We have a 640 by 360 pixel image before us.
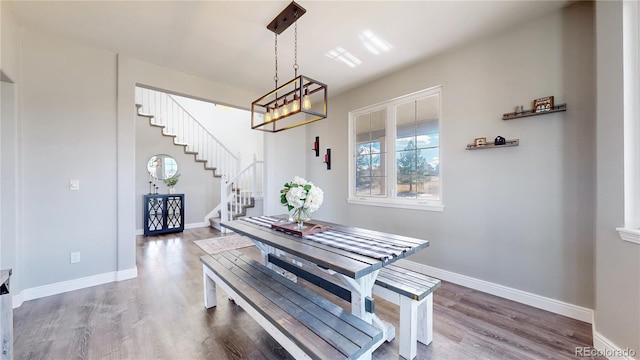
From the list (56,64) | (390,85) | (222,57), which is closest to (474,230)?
(390,85)

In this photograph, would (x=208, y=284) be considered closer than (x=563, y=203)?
No

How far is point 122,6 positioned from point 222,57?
105 cm

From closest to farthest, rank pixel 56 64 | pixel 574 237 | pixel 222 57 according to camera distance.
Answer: pixel 574 237, pixel 56 64, pixel 222 57

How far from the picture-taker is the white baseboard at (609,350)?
156cm

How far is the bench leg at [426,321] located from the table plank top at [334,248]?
47 centimetres

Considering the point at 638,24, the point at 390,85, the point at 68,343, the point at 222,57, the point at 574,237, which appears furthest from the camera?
the point at 390,85

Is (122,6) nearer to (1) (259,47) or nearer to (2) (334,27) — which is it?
(1) (259,47)

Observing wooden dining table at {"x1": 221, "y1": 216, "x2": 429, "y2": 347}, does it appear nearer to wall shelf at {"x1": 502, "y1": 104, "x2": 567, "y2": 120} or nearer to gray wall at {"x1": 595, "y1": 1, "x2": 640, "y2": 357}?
gray wall at {"x1": 595, "y1": 1, "x2": 640, "y2": 357}

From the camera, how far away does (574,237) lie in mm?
2164

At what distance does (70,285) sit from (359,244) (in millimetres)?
3354

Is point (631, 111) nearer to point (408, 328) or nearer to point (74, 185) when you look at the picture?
point (408, 328)

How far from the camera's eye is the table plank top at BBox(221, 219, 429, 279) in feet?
4.74

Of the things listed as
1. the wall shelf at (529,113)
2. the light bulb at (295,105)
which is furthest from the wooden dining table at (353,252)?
the wall shelf at (529,113)

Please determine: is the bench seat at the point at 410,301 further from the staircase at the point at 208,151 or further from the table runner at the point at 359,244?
the staircase at the point at 208,151
